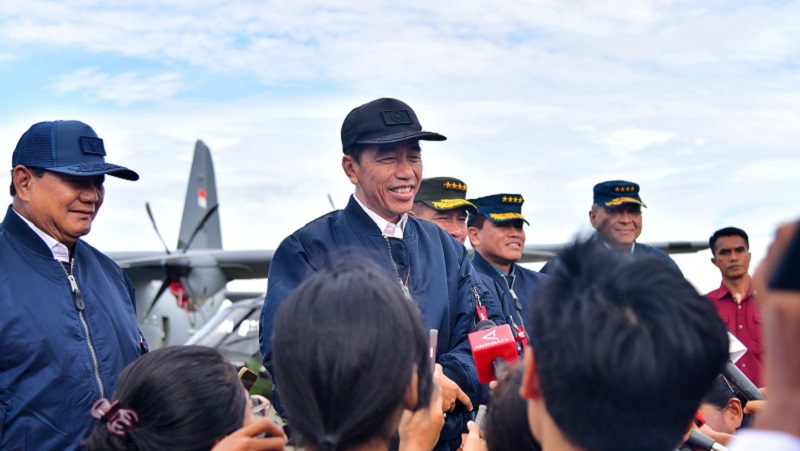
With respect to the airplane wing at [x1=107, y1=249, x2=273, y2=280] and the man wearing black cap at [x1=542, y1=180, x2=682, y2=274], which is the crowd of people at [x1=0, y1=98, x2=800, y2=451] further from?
the airplane wing at [x1=107, y1=249, x2=273, y2=280]

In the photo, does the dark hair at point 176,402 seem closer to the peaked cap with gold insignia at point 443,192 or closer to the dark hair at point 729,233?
the peaked cap with gold insignia at point 443,192

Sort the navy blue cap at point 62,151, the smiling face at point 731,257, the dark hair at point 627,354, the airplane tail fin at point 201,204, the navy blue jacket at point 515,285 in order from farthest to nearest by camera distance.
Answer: the airplane tail fin at point 201,204 < the smiling face at point 731,257 < the navy blue jacket at point 515,285 < the navy blue cap at point 62,151 < the dark hair at point 627,354

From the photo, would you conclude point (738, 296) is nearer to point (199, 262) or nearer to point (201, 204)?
point (199, 262)

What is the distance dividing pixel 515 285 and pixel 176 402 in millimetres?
3805

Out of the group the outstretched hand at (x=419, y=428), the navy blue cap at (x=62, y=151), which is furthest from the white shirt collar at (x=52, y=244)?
the outstretched hand at (x=419, y=428)

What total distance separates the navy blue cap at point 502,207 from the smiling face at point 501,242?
0.04 meters

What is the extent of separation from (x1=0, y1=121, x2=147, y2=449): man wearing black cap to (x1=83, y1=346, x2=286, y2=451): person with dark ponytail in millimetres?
1031

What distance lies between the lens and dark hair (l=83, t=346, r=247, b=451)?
76.5 inches

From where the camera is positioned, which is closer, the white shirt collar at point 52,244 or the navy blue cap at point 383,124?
the white shirt collar at point 52,244

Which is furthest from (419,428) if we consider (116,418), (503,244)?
(503,244)

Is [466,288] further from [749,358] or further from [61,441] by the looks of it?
[749,358]

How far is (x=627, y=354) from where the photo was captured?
131 cm

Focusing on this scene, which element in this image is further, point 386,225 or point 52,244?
point 386,225

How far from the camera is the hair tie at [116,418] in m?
1.92
